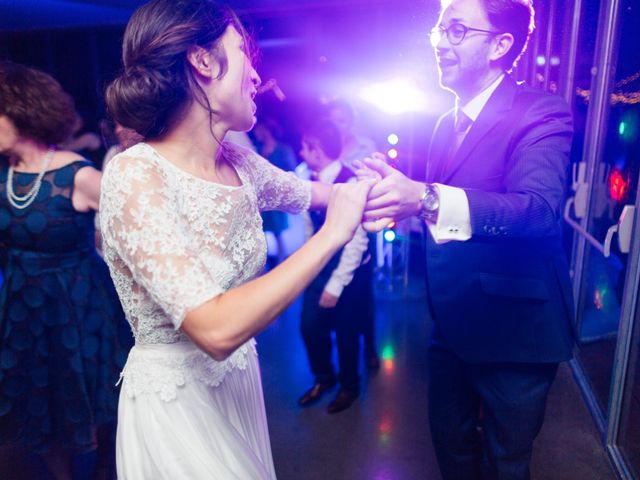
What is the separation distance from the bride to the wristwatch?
0.25 metres

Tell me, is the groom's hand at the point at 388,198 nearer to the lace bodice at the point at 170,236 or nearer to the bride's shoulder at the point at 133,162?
the lace bodice at the point at 170,236

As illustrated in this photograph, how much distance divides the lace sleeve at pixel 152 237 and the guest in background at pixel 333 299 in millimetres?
1821

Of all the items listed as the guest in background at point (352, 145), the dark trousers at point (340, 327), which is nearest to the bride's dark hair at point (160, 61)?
the dark trousers at point (340, 327)

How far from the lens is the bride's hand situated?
3.50 feet

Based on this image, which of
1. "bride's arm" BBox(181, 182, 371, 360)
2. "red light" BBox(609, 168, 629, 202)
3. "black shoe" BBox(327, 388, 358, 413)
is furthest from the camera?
"black shoe" BBox(327, 388, 358, 413)

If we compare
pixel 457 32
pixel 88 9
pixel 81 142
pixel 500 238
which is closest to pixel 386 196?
pixel 500 238

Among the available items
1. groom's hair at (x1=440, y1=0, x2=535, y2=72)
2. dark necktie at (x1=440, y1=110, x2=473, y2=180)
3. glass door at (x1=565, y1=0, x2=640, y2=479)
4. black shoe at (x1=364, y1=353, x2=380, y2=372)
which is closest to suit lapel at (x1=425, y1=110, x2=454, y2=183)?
dark necktie at (x1=440, y1=110, x2=473, y2=180)

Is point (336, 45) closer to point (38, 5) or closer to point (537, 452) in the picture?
point (38, 5)

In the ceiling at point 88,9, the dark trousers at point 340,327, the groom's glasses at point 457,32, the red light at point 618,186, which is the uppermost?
the ceiling at point 88,9

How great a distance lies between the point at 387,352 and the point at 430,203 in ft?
8.04

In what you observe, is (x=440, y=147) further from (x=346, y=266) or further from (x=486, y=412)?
(x=346, y=266)

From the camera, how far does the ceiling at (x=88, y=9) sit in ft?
21.7

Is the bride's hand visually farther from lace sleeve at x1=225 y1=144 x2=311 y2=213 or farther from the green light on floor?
the green light on floor

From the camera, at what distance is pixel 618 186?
106 inches
